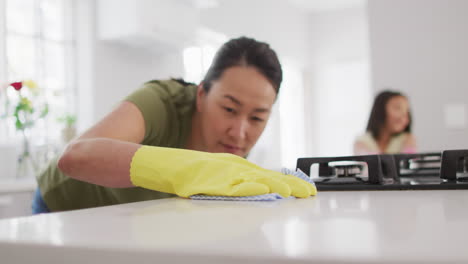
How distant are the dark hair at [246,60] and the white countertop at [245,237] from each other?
87 cm

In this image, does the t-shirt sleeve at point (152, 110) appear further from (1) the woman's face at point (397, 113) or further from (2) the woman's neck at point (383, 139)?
(2) the woman's neck at point (383, 139)

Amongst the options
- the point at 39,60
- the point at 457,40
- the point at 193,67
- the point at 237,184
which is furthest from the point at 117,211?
the point at 193,67

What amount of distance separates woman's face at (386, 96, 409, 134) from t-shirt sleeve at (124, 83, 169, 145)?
6.28ft

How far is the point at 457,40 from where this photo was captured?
2805mm

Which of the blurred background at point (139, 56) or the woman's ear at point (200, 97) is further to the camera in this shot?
the blurred background at point (139, 56)

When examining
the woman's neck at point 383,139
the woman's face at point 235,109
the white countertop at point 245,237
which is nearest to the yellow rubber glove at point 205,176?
the white countertop at point 245,237

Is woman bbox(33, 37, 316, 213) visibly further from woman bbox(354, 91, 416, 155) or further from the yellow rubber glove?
woman bbox(354, 91, 416, 155)

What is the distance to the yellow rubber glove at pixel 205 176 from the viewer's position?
0.57m

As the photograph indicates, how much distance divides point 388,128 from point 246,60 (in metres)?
1.88

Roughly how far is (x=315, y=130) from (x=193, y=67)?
290 cm

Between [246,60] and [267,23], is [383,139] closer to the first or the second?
[246,60]

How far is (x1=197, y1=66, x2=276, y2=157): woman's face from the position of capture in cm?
121

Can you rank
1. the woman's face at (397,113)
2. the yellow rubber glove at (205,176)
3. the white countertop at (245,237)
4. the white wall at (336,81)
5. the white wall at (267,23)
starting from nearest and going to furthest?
the white countertop at (245,237), the yellow rubber glove at (205,176), the woman's face at (397,113), the white wall at (267,23), the white wall at (336,81)

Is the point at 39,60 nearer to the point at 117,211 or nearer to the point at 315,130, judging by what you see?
the point at 117,211
